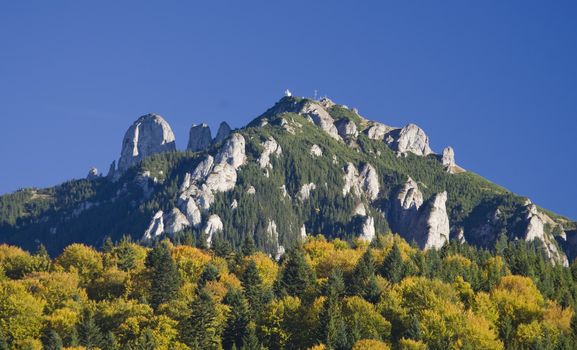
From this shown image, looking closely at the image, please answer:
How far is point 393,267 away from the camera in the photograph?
17175cm

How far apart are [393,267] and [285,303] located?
28007 mm

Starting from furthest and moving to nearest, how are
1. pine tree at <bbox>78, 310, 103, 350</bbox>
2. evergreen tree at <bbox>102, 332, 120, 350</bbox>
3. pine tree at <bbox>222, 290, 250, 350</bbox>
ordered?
pine tree at <bbox>222, 290, 250, 350</bbox>, pine tree at <bbox>78, 310, 103, 350</bbox>, evergreen tree at <bbox>102, 332, 120, 350</bbox>

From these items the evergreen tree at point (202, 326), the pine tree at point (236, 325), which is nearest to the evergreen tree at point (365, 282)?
the pine tree at point (236, 325)

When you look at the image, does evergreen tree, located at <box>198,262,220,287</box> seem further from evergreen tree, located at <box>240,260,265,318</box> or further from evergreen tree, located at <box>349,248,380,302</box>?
evergreen tree, located at <box>349,248,380,302</box>

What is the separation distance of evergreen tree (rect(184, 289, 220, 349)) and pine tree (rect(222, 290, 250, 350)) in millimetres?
1457

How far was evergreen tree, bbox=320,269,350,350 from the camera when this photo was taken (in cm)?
13175

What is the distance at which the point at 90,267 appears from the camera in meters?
184

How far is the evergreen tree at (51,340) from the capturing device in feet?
416

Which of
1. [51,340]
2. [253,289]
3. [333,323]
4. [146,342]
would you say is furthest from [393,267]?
[51,340]

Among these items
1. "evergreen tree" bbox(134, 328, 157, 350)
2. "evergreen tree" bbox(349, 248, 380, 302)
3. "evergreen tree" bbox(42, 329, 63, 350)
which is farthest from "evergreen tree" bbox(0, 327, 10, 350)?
"evergreen tree" bbox(349, 248, 380, 302)

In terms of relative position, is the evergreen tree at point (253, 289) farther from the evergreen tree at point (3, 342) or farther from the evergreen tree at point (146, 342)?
the evergreen tree at point (3, 342)

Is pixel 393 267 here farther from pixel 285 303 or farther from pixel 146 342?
pixel 146 342

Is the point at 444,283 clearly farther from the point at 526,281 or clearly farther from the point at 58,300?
the point at 58,300

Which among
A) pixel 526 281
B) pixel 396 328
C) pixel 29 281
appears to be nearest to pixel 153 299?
pixel 29 281
